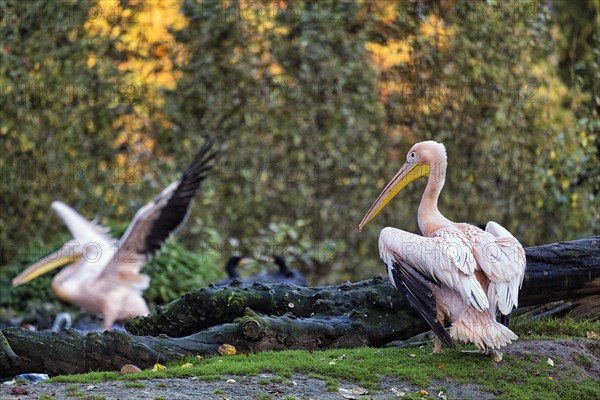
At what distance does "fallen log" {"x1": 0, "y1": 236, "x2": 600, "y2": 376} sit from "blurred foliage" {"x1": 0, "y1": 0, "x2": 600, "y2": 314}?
18.5 feet

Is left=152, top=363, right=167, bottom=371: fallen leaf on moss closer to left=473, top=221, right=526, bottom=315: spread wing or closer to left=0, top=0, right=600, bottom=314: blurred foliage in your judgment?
left=473, top=221, right=526, bottom=315: spread wing

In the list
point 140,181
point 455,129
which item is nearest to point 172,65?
point 140,181

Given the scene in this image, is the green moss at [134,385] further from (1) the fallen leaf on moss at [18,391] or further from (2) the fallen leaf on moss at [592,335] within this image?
(2) the fallen leaf on moss at [592,335]

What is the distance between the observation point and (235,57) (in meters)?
14.5

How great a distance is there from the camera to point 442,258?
19.2 feet

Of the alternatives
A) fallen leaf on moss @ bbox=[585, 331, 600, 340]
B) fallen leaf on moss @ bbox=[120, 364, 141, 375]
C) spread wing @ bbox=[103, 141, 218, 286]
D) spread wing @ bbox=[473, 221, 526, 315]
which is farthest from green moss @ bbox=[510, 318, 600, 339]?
spread wing @ bbox=[103, 141, 218, 286]

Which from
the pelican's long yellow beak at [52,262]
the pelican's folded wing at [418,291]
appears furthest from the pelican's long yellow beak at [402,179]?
the pelican's long yellow beak at [52,262]

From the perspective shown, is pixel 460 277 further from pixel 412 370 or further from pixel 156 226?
pixel 156 226

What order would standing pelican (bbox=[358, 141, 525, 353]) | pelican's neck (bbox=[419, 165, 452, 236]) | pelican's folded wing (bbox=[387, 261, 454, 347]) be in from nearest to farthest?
1. standing pelican (bbox=[358, 141, 525, 353])
2. pelican's folded wing (bbox=[387, 261, 454, 347])
3. pelican's neck (bbox=[419, 165, 452, 236])

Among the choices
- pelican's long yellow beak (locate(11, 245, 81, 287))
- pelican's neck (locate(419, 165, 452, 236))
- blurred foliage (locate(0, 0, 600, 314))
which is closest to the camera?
pelican's neck (locate(419, 165, 452, 236))

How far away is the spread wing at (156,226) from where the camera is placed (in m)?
9.62

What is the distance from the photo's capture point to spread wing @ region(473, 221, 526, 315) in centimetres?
586

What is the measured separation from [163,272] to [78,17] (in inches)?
166

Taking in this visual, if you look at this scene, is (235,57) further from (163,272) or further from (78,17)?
(163,272)
